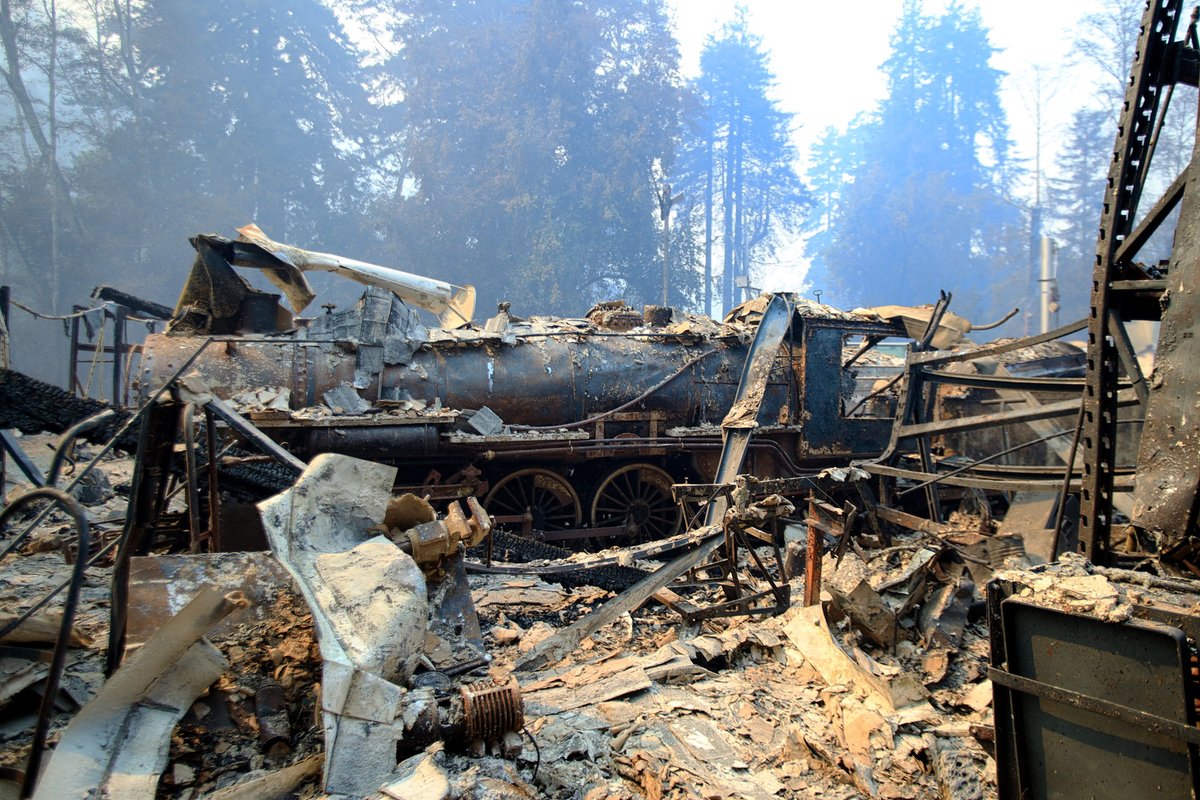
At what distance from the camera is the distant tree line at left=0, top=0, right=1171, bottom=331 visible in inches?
1092

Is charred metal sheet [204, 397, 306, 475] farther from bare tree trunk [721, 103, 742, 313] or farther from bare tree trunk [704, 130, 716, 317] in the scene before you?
bare tree trunk [721, 103, 742, 313]

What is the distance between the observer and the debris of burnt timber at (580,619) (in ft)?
7.13

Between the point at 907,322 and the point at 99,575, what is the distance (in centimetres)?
1188

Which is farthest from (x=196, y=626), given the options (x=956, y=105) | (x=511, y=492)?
(x=956, y=105)

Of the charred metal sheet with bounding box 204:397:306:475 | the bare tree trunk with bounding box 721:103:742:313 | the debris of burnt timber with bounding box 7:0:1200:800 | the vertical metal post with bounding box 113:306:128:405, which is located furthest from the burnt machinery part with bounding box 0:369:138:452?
the bare tree trunk with bounding box 721:103:742:313

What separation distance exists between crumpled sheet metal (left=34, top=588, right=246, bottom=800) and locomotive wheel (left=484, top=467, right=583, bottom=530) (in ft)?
17.6

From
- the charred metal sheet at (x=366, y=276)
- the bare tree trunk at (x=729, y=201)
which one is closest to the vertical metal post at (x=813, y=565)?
the charred metal sheet at (x=366, y=276)

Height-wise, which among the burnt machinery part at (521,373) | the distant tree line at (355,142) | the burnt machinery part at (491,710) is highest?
the distant tree line at (355,142)

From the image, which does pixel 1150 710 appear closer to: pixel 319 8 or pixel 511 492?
pixel 511 492

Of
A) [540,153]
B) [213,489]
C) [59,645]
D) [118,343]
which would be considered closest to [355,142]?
[540,153]

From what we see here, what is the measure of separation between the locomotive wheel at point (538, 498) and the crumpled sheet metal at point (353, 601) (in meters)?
4.86

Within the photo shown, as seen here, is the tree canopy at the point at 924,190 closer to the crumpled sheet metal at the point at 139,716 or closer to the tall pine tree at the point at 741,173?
the tall pine tree at the point at 741,173

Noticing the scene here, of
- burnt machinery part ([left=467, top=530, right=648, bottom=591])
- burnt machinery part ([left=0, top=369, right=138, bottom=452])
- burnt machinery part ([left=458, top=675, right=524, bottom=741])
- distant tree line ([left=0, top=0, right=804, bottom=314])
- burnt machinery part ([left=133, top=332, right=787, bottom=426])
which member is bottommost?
burnt machinery part ([left=467, top=530, right=648, bottom=591])

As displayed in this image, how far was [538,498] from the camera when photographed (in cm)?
860
